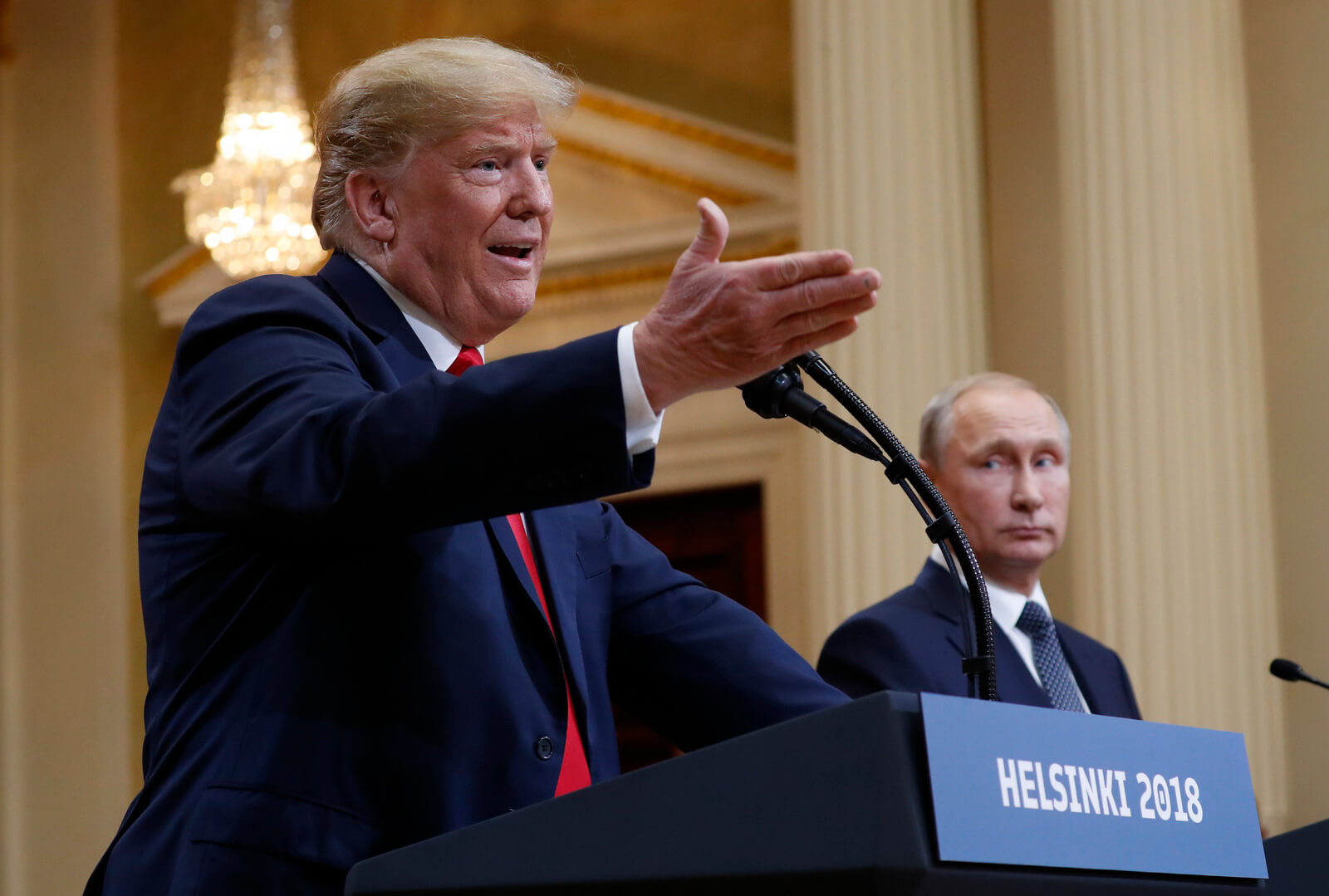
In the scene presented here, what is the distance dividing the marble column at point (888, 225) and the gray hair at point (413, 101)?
3.12 metres

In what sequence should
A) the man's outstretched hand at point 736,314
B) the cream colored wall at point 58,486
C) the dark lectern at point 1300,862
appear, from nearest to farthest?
the man's outstretched hand at point 736,314
the dark lectern at point 1300,862
the cream colored wall at point 58,486

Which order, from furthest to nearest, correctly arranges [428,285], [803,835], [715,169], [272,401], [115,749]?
1. [115,749]
2. [715,169]
3. [428,285]
4. [272,401]
5. [803,835]

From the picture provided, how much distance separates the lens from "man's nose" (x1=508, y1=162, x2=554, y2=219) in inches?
67.7

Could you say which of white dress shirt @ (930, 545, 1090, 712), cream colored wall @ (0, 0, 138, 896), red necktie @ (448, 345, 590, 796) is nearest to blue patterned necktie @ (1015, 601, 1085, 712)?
white dress shirt @ (930, 545, 1090, 712)

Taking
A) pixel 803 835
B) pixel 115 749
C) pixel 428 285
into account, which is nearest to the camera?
pixel 803 835

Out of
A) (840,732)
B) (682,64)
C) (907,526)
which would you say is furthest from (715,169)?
(840,732)

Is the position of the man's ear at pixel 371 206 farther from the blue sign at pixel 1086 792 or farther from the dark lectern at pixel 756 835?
the blue sign at pixel 1086 792

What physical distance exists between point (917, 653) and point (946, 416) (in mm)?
662

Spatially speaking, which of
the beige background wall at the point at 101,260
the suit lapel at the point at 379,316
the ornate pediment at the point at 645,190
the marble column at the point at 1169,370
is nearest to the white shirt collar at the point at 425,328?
the suit lapel at the point at 379,316

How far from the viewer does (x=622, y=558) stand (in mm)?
1774

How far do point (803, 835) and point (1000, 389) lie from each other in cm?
244

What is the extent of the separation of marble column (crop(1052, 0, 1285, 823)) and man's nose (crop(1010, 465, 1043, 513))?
4.59 ft

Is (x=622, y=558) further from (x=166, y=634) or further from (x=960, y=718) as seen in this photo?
(x=960, y=718)

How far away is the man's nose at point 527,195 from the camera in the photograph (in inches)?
67.7
